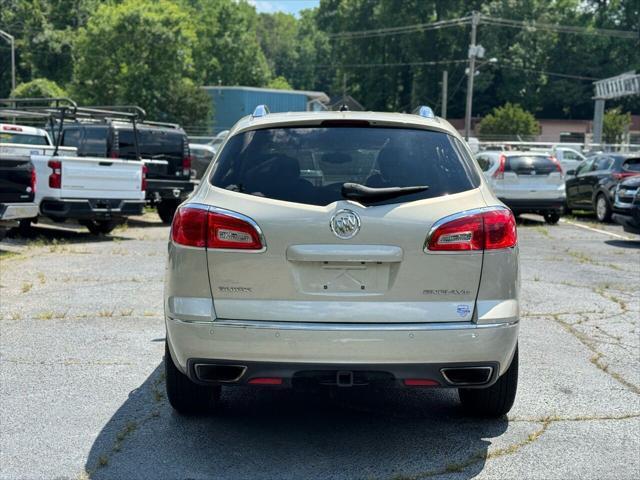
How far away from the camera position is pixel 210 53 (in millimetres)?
82062

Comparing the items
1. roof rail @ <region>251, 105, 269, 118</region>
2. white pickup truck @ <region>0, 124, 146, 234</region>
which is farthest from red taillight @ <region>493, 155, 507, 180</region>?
roof rail @ <region>251, 105, 269, 118</region>

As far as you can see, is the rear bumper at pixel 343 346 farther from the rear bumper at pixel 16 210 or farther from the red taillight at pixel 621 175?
the red taillight at pixel 621 175

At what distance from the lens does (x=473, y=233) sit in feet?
13.9

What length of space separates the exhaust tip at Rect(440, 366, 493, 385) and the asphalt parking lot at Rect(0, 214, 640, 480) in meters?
0.42

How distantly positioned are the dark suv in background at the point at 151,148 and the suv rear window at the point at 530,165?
7.20 meters

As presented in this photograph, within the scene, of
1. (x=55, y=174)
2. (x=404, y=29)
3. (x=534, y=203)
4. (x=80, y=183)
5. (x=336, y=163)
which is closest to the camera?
(x=336, y=163)

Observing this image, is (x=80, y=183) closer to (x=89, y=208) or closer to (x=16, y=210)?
(x=89, y=208)

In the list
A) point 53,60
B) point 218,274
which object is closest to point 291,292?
point 218,274

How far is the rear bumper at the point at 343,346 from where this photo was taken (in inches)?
161

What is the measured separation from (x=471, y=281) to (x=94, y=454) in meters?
2.15

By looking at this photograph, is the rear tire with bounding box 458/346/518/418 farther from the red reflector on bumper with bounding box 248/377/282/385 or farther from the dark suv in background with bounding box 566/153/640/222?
the dark suv in background with bounding box 566/153/640/222

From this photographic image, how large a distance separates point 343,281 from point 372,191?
0.48 meters

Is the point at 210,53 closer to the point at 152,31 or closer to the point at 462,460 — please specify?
the point at 152,31

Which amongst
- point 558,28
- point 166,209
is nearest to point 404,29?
point 558,28
